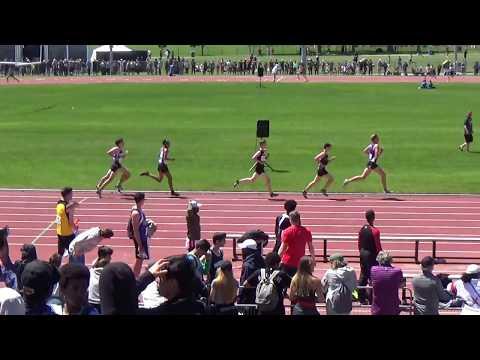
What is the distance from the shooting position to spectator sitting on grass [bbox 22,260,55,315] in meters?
5.36

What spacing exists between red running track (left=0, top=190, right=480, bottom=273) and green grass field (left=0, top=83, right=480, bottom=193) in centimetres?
123

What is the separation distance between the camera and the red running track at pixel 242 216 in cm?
1625

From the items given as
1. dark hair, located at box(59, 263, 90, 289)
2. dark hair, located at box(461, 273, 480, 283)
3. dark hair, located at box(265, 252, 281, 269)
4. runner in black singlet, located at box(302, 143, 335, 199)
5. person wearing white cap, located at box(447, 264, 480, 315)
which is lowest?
person wearing white cap, located at box(447, 264, 480, 315)

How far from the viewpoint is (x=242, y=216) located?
18.8m

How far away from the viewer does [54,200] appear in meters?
20.2

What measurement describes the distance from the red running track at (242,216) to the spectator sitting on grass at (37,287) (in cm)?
936

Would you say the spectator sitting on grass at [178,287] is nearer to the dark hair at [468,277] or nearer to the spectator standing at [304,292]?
the spectator standing at [304,292]

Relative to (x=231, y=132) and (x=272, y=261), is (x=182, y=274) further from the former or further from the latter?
(x=231, y=132)

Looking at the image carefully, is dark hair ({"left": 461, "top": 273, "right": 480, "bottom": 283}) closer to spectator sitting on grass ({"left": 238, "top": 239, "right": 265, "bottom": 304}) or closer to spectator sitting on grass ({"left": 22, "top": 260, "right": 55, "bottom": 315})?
spectator sitting on grass ({"left": 238, "top": 239, "right": 265, "bottom": 304})

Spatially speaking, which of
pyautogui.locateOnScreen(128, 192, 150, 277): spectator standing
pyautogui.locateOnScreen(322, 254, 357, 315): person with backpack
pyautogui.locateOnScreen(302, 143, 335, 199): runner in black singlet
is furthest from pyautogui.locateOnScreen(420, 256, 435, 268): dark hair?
pyautogui.locateOnScreen(302, 143, 335, 199): runner in black singlet

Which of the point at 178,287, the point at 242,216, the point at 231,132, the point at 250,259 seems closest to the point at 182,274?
the point at 178,287
